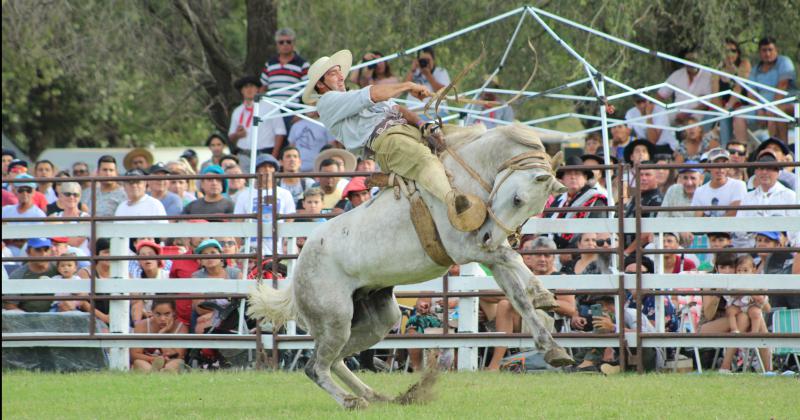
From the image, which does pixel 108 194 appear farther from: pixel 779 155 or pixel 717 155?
pixel 779 155

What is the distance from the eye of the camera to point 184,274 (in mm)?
12523

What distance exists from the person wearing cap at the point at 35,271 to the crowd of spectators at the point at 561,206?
0.01 m

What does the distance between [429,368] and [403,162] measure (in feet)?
5.07

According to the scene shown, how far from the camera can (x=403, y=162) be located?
8.34 metres

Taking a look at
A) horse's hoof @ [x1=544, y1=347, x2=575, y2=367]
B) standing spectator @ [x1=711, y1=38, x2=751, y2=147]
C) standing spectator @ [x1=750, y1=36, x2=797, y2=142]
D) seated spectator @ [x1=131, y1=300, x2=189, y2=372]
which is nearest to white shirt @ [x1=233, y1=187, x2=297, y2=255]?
seated spectator @ [x1=131, y1=300, x2=189, y2=372]

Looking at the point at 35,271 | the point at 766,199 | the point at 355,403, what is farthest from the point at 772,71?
the point at 35,271

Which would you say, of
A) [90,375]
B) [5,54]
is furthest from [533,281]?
[5,54]

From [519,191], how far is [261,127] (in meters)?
8.44

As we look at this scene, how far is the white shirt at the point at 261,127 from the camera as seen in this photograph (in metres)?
15.6

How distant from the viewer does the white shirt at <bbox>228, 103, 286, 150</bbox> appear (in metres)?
15.6

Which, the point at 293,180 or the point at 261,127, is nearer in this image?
the point at 293,180

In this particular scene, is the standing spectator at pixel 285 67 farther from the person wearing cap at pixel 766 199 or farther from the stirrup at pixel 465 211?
the stirrup at pixel 465 211

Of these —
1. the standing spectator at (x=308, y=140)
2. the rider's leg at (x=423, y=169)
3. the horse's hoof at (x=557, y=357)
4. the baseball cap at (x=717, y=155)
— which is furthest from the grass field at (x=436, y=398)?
the standing spectator at (x=308, y=140)

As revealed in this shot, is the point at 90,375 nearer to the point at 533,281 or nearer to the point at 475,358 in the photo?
the point at 475,358
